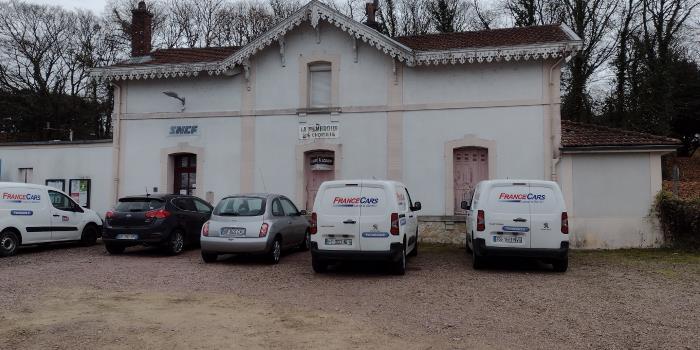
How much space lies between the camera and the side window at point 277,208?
36.9 ft

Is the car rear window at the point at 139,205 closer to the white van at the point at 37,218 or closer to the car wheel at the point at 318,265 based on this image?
the white van at the point at 37,218

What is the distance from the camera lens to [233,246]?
34.7ft

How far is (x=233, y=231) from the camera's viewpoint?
10641 millimetres

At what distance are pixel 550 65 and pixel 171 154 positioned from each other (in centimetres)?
1158

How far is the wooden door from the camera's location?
14742 millimetres

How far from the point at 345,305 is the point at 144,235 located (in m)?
6.45

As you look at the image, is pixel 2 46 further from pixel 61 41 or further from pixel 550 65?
pixel 550 65

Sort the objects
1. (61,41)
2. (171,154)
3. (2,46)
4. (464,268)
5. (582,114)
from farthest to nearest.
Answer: (61,41) < (2,46) < (582,114) < (171,154) < (464,268)

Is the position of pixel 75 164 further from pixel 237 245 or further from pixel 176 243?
pixel 237 245

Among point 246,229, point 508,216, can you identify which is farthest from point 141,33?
point 508,216

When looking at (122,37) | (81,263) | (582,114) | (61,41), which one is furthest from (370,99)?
(61,41)

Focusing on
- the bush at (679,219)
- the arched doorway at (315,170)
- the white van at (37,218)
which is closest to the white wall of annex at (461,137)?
the arched doorway at (315,170)

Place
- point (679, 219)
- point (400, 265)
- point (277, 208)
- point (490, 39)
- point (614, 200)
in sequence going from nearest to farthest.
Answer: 1. point (400, 265)
2. point (277, 208)
3. point (679, 219)
4. point (614, 200)
5. point (490, 39)

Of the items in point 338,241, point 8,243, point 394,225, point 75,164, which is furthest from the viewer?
point 75,164
